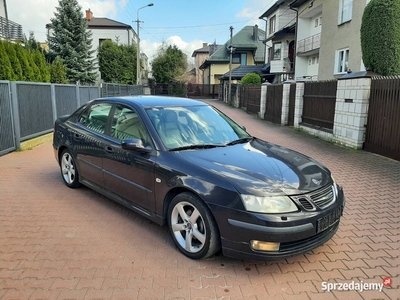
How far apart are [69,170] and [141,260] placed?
9.16 feet

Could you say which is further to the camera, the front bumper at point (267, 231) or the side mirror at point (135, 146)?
the side mirror at point (135, 146)

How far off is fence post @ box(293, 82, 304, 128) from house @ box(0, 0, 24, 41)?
21.6 metres

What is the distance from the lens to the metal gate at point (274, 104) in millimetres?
15562

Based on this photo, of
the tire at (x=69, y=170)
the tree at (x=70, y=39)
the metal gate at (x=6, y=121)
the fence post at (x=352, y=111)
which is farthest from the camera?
the tree at (x=70, y=39)

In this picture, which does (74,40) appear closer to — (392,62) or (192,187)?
(392,62)

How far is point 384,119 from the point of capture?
25.6 ft

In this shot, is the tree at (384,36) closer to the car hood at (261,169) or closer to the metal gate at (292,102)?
the metal gate at (292,102)

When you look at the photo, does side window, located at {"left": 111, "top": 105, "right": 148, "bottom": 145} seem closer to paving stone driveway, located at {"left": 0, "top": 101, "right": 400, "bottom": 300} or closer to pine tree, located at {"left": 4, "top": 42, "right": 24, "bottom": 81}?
paving stone driveway, located at {"left": 0, "top": 101, "right": 400, "bottom": 300}

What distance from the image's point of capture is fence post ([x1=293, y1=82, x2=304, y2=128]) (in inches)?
505

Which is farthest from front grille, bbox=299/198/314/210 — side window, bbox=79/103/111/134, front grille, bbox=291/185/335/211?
side window, bbox=79/103/111/134

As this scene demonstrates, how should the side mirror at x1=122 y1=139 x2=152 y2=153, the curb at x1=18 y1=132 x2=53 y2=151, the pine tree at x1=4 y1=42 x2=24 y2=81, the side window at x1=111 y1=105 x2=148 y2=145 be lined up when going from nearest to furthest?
the side mirror at x1=122 y1=139 x2=152 y2=153 → the side window at x1=111 y1=105 x2=148 y2=145 → the curb at x1=18 y1=132 x2=53 y2=151 → the pine tree at x1=4 y1=42 x2=24 y2=81

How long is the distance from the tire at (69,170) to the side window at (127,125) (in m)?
1.30

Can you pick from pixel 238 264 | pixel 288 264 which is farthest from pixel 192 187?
pixel 288 264

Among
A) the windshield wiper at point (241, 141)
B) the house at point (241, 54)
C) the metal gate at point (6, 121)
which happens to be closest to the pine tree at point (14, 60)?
the metal gate at point (6, 121)
